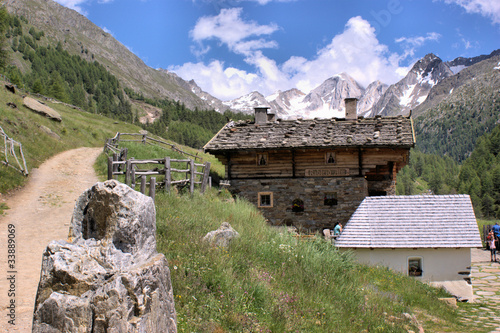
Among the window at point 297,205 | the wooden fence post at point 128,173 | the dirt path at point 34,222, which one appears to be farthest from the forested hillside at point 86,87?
the wooden fence post at point 128,173

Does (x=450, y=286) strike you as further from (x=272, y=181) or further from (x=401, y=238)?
(x=272, y=181)

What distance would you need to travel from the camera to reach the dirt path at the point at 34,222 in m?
6.64

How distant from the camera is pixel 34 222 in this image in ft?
38.9

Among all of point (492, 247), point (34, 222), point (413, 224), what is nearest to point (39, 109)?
point (34, 222)

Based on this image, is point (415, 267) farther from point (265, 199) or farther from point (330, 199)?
point (265, 199)

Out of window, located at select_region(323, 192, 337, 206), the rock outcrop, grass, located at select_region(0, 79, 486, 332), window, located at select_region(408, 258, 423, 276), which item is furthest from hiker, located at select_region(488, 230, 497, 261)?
the rock outcrop

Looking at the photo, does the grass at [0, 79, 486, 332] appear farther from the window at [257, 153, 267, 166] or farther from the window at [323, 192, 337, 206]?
the window at [257, 153, 267, 166]

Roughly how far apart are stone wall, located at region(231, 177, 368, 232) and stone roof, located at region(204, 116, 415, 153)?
1924 mm

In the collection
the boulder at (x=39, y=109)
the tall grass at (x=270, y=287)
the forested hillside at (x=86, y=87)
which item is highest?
the forested hillside at (x=86, y=87)

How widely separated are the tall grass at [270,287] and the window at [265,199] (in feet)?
27.6

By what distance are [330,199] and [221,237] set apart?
1220 centimetres

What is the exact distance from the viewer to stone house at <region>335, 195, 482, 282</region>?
1419 centimetres

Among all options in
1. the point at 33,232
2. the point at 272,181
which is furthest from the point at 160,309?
the point at 272,181

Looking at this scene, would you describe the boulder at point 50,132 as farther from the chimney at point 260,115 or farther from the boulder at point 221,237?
the boulder at point 221,237
